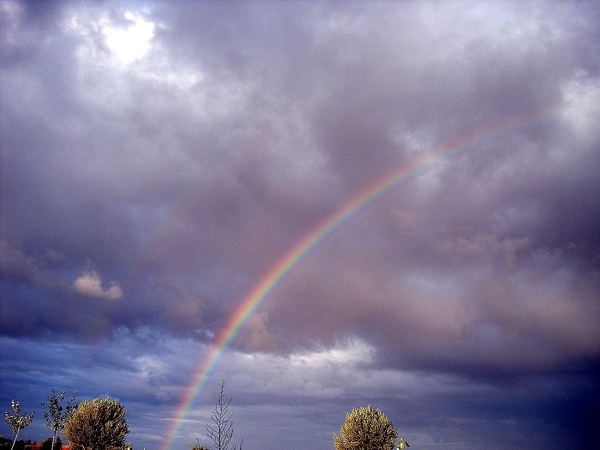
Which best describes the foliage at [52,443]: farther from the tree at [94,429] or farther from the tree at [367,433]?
the tree at [367,433]

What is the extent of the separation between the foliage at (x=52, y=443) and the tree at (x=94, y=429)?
18672 mm

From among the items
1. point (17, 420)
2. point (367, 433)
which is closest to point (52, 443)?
point (17, 420)

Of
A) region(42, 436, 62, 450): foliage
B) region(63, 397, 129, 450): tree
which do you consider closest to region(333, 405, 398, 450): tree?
region(63, 397, 129, 450): tree

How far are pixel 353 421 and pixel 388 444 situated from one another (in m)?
5.37

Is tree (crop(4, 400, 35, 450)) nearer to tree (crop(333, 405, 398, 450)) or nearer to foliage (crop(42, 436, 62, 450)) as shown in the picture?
foliage (crop(42, 436, 62, 450))

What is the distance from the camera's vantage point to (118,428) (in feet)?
201

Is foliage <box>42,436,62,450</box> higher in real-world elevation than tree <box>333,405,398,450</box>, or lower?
lower

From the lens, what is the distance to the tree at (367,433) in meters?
61.8

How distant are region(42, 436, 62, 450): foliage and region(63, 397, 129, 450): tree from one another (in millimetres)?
18672

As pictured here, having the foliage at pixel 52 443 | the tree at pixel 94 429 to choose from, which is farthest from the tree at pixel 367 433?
the foliage at pixel 52 443

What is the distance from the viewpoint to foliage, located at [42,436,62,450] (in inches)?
2983

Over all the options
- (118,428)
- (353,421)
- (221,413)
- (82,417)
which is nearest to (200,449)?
(118,428)

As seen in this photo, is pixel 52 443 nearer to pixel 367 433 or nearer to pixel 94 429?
pixel 94 429

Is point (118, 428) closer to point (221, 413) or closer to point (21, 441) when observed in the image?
point (21, 441)
